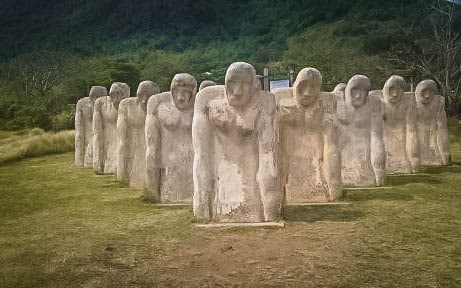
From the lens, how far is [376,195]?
8227 mm

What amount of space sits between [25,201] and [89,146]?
530 cm

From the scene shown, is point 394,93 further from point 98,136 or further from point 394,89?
point 98,136

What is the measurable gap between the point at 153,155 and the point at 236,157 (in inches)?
83.2

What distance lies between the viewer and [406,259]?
470cm

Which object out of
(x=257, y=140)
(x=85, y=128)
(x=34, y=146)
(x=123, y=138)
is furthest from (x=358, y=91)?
(x=34, y=146)

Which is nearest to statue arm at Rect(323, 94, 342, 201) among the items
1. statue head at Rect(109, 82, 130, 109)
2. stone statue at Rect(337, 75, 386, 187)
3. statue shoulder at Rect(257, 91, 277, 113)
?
statue shoulder at Rect(257, 91, 277, 113)

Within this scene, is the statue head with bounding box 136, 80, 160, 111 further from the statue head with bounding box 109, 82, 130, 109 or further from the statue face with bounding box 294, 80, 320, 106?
the statue face with bounding box 294, 80, 320, 106

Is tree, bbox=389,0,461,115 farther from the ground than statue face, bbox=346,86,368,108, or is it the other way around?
tree, bbox=389,0,461,115

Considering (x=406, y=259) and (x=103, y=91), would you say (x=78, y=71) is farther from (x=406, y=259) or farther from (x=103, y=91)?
(x=406, y=259)

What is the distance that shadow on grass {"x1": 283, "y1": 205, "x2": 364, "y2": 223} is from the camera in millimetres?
6522

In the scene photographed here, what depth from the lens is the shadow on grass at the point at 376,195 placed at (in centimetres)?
788

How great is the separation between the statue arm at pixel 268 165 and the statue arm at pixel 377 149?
11.5 ft

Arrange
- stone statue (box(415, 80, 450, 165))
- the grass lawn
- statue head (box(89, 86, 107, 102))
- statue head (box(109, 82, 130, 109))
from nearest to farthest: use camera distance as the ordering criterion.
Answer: the grass lawn < statue head (box(109, 82, 130, 109)) < stone statue (box(415, 80, 450, 165)) < statue head (box(89, 86, 107, 102))

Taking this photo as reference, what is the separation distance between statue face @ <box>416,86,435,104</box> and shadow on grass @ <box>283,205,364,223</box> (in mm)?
5881
